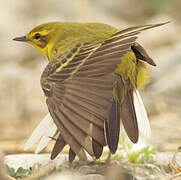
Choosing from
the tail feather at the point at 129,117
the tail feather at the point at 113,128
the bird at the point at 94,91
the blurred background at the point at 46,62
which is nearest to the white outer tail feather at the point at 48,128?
the bird at the point at 94,91

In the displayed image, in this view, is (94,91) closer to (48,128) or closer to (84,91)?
(84,91)

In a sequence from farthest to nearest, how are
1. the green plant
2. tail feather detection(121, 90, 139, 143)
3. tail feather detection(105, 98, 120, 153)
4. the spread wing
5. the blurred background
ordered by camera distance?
the blurred background → the green plant → tail feather detection(121, 90, 139, 143) → tail feather detection(105, 98, 120, 153) → the spread wing

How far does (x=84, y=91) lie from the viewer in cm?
467

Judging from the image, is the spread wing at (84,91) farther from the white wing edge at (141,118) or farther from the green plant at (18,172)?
the green plant at (18,172)

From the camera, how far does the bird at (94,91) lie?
4.49 meters

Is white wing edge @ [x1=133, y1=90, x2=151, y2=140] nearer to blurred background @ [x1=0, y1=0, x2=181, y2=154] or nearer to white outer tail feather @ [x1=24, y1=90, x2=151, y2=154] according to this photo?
white outer tail feather @ [x1=24, y1=90, x2=151, y2=154]

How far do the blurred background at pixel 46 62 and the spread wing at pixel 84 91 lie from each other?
9.41 ft

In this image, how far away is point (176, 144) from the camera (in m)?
7.80

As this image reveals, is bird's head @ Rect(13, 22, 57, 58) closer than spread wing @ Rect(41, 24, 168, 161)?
No

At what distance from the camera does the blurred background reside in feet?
30.9

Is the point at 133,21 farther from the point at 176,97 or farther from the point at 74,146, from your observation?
the point at 74,146

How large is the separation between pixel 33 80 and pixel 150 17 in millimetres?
4050

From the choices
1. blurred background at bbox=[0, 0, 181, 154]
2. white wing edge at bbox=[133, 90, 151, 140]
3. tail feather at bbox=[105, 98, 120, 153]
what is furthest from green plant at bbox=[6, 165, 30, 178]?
blurred background at bbox=[0, 0, 181, 154]

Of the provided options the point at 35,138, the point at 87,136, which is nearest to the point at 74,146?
the point at 87,136
